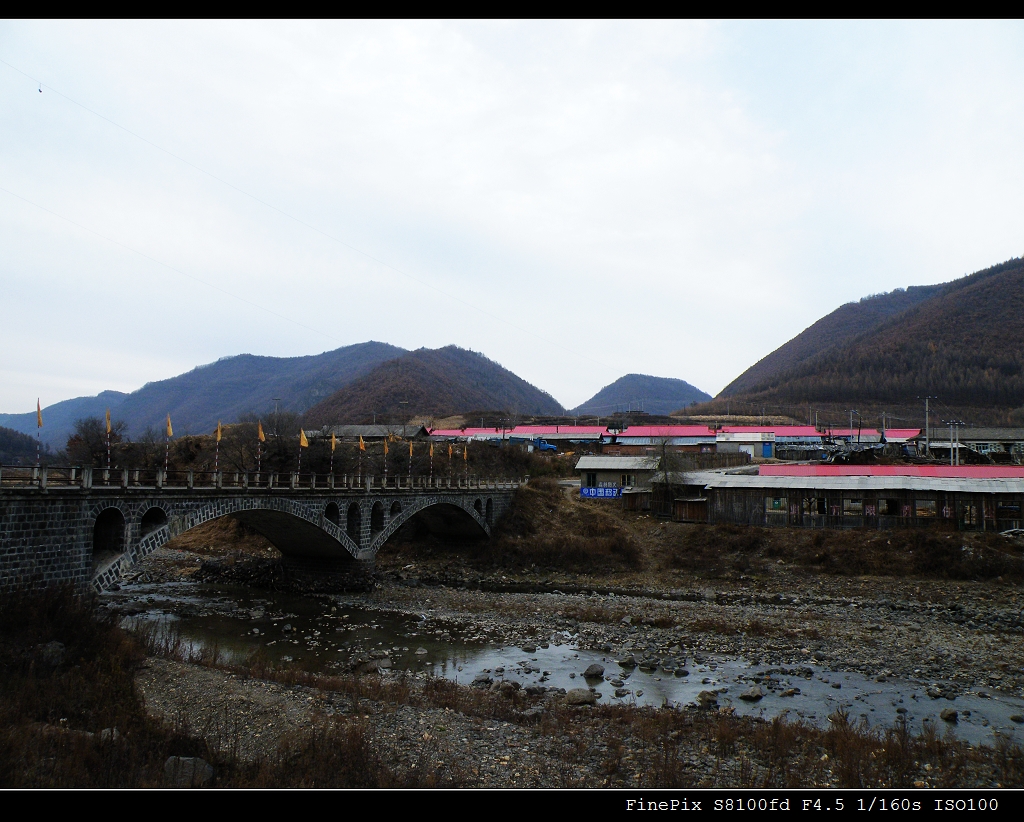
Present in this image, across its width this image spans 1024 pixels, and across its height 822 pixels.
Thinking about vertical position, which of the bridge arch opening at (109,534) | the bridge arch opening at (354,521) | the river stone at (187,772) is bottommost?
the river stone at (187,772)

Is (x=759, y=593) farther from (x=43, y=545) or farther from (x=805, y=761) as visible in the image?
(x=43, y=545)

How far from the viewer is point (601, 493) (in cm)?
6488

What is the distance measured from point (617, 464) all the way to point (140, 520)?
4801 centimetres

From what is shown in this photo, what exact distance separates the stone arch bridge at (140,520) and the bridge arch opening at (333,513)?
0.22ft

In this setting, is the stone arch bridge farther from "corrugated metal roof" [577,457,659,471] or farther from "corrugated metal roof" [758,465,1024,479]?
"corrugated metal roof" [758,465,1024,479]

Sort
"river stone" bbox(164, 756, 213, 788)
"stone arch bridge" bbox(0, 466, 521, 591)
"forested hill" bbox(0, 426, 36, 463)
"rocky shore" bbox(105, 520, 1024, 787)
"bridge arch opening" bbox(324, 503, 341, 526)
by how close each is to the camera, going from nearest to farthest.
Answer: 1. "river stone" bbox(164, 756, 213, 788)
2. "rocky shore" bbox(105, 520, 1024, 787)
3. "stone arch bridge" bbox(0, 466, 521, 591)
4. "bridge arch opening" bbox(324, 503, 341, 526)
5. "forested hill" bbox(0, 426, 36, 463)

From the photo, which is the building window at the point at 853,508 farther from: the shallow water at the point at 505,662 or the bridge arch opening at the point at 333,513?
the bridge arch opening at the point at 333,513

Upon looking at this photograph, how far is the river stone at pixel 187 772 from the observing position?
12453 millimetres

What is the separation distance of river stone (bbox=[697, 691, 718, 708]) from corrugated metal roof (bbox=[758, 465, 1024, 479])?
37121 mm

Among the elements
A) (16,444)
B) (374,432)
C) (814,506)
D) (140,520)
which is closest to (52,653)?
(140,520)

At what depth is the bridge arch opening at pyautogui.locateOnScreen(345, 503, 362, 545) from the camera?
43344 mm

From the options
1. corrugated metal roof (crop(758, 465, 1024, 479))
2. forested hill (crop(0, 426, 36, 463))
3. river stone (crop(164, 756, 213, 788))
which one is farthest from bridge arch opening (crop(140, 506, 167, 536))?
forested hill (crop(0, 426, 36, 463))

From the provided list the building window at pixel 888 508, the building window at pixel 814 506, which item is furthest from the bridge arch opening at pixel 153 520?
the building window at pixel 888 508

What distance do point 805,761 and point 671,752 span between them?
3.37m
